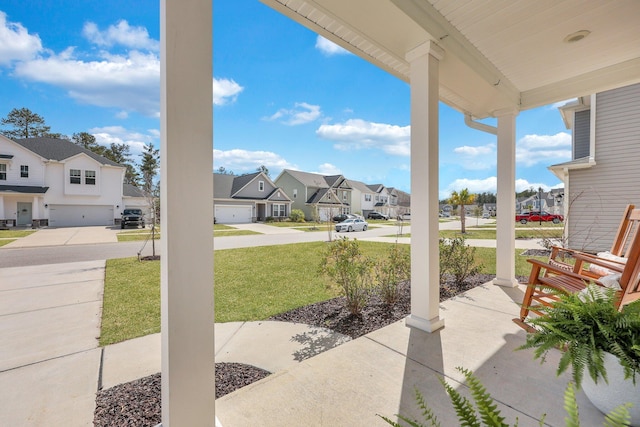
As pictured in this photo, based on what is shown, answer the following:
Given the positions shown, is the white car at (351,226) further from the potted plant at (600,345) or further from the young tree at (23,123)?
the potted plant at (600,345)

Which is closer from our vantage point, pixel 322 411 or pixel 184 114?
pixel 184 114

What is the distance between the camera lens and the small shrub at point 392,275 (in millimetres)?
3403

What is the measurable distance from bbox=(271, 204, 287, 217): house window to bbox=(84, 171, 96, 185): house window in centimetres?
1686

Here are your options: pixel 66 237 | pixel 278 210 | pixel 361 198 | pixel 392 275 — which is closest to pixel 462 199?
pixel 392 275

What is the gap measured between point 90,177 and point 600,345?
850cm

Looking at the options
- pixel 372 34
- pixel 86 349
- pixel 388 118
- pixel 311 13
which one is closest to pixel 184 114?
pixel 311 13

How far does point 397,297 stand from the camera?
3.55 metres

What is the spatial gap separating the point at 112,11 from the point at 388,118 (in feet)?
35.5

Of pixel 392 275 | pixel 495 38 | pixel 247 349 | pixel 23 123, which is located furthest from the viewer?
pixel 23 123

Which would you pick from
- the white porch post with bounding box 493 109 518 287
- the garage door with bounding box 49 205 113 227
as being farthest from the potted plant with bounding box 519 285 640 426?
the garage door with bounding box 49 205 113 227

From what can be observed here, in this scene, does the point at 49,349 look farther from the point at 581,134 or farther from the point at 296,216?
the point at 296,216

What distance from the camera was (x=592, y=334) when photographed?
4.69 ft

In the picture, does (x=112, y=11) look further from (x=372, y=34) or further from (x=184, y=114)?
(x=184, y=114)

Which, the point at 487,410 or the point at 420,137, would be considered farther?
the point at 420,137
